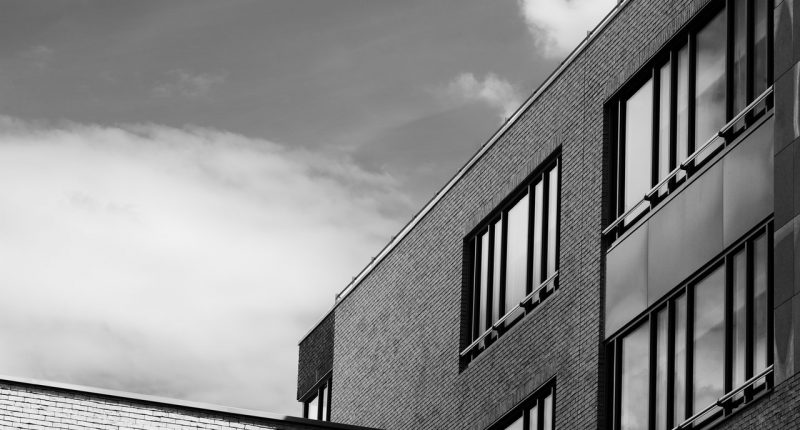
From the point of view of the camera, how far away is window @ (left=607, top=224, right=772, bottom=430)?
22172 mm

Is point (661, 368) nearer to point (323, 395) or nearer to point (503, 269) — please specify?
point (503, 269)

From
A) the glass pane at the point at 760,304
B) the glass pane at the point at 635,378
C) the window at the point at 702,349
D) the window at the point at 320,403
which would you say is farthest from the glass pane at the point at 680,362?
the window at the point at 320,403

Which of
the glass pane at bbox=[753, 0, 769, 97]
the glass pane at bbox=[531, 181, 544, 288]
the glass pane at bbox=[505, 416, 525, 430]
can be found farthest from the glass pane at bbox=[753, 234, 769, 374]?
the glass pane at bbox=[505, 416, 525, 430]

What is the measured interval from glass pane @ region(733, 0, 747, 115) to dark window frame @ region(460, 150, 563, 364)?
6.27 metres

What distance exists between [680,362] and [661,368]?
0.68 metres

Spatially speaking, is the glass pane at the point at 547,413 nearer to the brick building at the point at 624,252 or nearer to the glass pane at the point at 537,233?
the brick building at the point at 624,252

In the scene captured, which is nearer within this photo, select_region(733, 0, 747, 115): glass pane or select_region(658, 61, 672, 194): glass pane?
select_region(733, 0, 747, 115): glass pane

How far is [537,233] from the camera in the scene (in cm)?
3044

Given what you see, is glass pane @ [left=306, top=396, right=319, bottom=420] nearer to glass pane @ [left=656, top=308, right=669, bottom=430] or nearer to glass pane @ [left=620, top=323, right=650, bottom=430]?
glass pane @ [left=620, top=323, right=650, bottom=430]

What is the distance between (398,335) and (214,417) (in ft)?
24.9

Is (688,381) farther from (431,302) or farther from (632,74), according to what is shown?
(431,302)

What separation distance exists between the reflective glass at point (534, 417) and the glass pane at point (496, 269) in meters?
2.79

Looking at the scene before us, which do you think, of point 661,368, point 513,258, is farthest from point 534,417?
point 661,368

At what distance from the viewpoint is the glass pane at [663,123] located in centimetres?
2588
